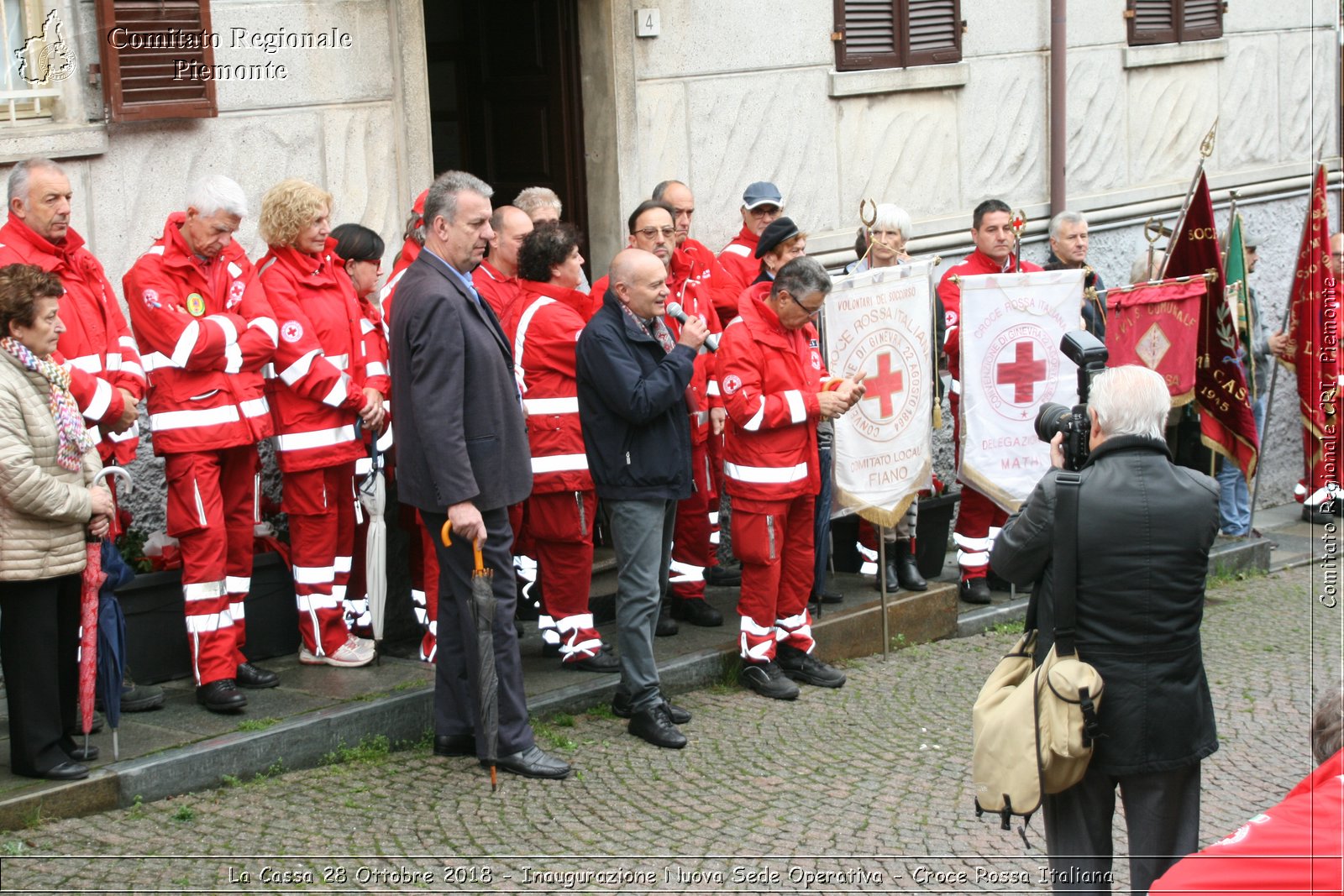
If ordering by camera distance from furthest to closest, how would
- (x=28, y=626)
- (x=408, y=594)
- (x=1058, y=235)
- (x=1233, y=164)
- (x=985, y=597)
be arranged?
(x=1233, y=164) < (x=1058, y=235) < (x=985, y=597) < (x=408, y=594) < (x=28, y=626)

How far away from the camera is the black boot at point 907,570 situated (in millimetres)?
8844

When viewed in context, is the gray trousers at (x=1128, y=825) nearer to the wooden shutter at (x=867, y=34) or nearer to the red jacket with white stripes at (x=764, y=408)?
the red jacket with white stripes at (x=764, y=408)

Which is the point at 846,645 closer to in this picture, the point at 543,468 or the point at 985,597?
the point at 985,597

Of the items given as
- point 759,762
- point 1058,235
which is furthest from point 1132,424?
point 1058,235

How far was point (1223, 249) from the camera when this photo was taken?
1155 cm

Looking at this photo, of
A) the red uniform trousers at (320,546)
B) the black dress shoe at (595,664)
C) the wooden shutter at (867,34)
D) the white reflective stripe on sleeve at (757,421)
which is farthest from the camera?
the wooden shutter at (867,34)

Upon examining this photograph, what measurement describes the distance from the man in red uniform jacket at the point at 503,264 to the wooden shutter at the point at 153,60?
1396 millimetres

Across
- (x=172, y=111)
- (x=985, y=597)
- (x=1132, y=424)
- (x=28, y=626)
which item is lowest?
(x=985, y=597)

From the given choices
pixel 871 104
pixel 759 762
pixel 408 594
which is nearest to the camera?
pixel 759 762

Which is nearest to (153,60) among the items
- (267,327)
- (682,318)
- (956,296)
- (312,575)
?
(267,327)

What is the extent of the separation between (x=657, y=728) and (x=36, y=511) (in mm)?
2486

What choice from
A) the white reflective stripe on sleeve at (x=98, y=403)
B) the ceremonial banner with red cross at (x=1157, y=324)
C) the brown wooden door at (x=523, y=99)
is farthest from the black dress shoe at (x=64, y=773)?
the ceremonial banner with red cross at (x=1157, y=324)

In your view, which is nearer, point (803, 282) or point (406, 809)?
point (406, 809)

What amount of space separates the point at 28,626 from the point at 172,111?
2.72 metres
